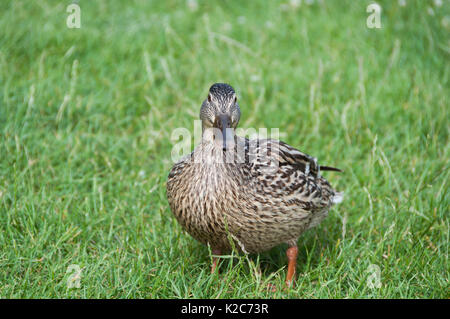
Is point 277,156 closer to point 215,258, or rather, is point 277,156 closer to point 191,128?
point 215,258

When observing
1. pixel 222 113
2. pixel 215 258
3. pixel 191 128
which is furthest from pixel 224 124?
pixel 191 128

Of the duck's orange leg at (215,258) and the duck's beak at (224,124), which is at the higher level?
the duck's beak at (224,124)

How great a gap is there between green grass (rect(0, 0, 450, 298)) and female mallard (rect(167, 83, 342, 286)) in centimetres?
20

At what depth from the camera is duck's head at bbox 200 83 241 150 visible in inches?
136

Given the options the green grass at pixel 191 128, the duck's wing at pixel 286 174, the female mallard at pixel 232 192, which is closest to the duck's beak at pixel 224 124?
the female mallard at pixel 232 192

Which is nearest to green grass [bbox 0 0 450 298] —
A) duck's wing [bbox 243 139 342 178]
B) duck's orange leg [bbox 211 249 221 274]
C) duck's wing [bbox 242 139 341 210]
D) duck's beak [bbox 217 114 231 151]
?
duck's orange leg [bbox 211 249 221 274]

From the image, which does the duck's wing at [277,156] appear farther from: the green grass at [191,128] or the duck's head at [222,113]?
the green grass at [191,128]

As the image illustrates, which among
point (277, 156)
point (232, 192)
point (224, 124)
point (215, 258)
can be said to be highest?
point (224, 124)

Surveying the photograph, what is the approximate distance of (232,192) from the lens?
3605 millimetres

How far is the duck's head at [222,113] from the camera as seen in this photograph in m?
3.45

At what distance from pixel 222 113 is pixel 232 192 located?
1.64 feet

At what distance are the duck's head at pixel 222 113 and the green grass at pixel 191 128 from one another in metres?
0.83

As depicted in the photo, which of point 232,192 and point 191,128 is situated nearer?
point 232,192
